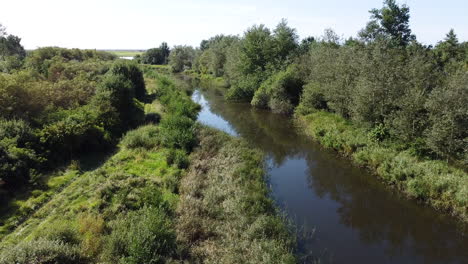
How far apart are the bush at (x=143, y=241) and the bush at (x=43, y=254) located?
43.9 inches

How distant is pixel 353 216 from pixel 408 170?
4796mm

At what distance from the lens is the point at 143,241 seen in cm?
920

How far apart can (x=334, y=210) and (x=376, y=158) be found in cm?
587

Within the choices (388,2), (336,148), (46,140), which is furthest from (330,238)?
(388,2)

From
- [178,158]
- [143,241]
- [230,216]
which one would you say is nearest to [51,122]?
[178,158]

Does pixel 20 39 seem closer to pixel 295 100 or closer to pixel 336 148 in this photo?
pixel 295 100

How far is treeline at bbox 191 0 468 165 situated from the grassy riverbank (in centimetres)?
997

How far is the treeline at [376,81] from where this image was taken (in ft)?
52.4

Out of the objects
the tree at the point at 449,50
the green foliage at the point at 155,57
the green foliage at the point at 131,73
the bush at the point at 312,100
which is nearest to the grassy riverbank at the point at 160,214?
the bush at the point at 312,100

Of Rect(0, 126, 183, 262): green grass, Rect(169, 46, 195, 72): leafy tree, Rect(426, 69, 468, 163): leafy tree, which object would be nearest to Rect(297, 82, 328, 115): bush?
Rect(426, 69, 468, 163): leafy tree

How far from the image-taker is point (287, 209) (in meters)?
14.6

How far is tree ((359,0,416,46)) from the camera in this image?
132 ft

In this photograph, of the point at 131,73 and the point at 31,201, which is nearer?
the point at 31,201

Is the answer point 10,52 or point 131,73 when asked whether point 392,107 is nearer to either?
point 131,73
